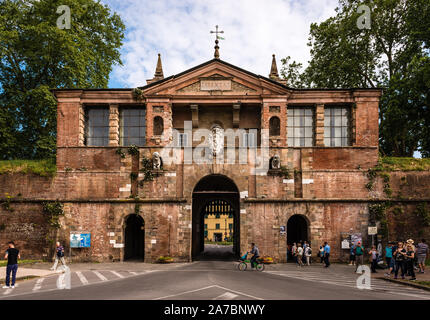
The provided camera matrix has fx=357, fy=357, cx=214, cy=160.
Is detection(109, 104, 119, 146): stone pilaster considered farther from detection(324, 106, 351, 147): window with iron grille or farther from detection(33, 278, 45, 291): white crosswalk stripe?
detection(324, 106, 351, 147): window with iron grille

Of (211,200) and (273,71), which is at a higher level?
(273,71)

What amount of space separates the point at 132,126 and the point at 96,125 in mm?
2570

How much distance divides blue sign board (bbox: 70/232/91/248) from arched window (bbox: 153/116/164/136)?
8073mm

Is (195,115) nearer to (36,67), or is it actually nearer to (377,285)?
(377,285)

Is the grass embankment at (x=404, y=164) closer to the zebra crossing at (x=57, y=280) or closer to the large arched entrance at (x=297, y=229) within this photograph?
the large arched entrance at (x=297, y=229)

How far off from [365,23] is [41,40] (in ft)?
92.0

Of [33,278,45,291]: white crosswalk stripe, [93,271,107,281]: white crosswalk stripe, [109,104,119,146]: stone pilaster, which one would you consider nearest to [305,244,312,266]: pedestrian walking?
[93,271,107,281]: white crosswalk stripe

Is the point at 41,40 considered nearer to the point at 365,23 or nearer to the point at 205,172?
the point at 205,172

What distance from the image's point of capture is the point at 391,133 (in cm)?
2964

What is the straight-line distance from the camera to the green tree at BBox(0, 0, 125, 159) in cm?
2902

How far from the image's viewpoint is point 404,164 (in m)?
23.7

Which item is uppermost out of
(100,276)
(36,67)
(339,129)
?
(36,67)

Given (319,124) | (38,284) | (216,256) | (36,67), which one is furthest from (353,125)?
(36,67)

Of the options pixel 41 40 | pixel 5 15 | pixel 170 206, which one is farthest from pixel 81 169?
pixel 5 15
